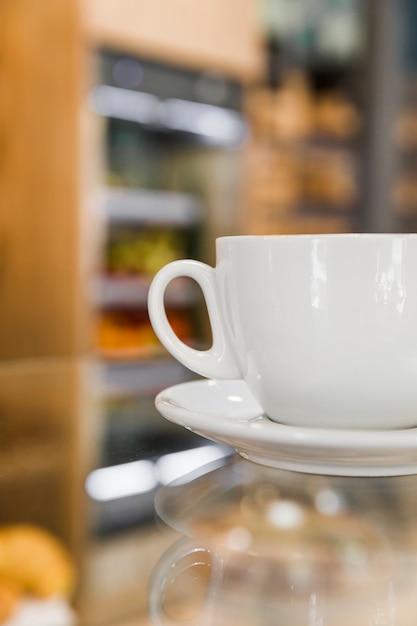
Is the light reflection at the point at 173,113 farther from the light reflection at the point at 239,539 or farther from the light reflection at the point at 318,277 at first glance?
the light reflection at the point at 239,539

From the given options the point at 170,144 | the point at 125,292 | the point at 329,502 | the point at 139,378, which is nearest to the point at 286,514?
the point at 329,502

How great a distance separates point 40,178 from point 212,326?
1801 millimetres

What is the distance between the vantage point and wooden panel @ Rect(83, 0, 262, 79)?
2.17 m

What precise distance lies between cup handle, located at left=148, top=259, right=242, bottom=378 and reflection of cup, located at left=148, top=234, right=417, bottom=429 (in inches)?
1.5

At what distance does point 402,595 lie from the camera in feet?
0.73

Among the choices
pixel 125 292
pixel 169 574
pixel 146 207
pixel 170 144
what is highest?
pixel 170 144

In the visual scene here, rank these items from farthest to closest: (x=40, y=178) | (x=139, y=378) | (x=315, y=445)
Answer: (x=40, y=178) < (x=139, y=378) < (x=315, y=445)

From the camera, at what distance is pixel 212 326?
458mm

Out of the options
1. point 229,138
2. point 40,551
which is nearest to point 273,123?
point 229,138

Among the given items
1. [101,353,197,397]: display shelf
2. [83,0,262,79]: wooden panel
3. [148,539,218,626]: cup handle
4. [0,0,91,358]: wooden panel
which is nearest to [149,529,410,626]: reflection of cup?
[148,539,218,626]: cup handle

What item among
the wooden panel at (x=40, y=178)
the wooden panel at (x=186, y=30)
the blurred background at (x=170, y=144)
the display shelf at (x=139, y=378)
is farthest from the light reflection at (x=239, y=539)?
the wooden panel at (x=186, y=30)

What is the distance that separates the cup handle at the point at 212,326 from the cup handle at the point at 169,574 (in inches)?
7.5

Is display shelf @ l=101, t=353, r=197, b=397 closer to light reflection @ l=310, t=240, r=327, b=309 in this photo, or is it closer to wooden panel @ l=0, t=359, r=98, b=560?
wooden panel @ l=0, t=359, r=98, b=560

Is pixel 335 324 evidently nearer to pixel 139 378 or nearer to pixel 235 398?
pixel 235 398
